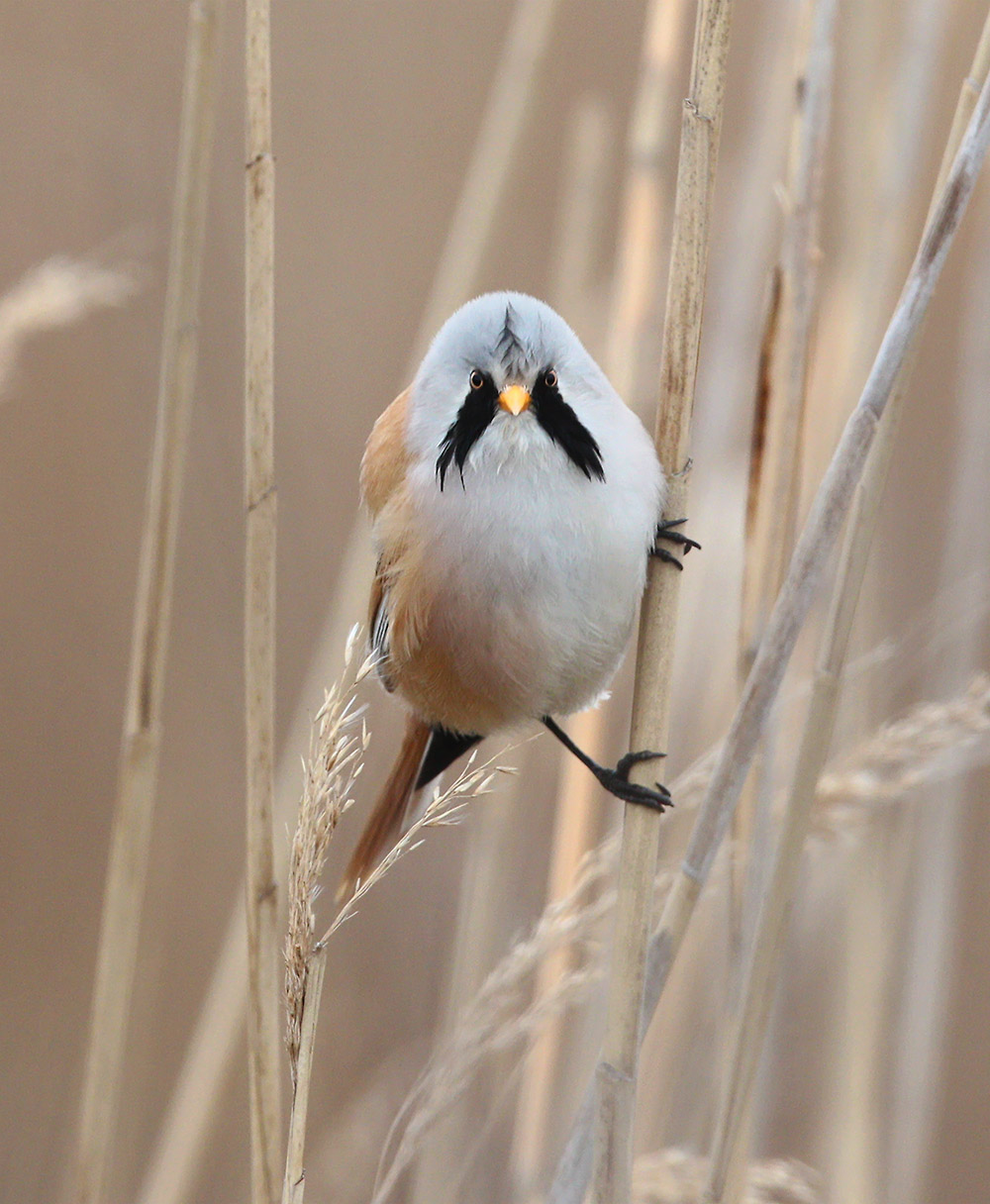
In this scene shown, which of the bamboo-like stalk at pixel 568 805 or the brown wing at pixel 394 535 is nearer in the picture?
the brown wing at pixel 394 535

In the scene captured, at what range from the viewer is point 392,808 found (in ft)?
5.25

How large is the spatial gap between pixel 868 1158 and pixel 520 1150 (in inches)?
18.4

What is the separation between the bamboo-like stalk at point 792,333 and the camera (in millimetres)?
1265

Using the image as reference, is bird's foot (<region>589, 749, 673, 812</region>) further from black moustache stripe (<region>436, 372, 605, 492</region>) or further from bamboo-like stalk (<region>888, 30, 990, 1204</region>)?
bamboo-like stalk (<region>888, 30, 990, 1204</region>)

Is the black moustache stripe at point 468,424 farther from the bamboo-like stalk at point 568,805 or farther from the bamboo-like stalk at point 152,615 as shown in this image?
the bamboo-like stalk at point 568,805

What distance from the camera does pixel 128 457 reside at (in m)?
2.45

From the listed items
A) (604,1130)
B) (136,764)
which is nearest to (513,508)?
(136,764)

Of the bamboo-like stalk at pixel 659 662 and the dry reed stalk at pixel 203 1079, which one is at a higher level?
the bamboo-like stalk at pixel 659 662

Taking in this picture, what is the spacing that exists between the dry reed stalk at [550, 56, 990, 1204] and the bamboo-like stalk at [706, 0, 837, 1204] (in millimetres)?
182

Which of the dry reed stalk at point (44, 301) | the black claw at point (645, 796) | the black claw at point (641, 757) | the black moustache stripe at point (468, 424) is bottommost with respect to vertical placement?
the black claw at point (645, 796)

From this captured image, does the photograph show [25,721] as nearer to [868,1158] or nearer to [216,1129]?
[216,1129]

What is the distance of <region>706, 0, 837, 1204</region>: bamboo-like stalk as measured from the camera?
126cm

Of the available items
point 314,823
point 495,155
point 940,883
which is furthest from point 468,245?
point 940,883

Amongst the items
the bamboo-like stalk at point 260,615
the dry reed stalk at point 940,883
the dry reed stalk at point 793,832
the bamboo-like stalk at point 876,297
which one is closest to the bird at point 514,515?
the dry reed stalk at point 793,832
